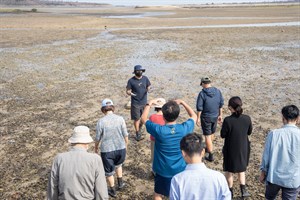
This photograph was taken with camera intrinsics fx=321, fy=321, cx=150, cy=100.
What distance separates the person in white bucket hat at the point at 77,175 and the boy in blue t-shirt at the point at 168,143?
0.93 meters

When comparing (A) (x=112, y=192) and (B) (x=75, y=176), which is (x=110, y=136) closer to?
(A) (x=112, y=192)

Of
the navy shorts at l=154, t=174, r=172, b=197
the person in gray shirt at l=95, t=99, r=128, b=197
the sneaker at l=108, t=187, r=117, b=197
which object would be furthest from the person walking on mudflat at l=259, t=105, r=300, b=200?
the sneaker at l=108, t=187, r=117, b=197

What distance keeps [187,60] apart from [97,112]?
1091 centimetres

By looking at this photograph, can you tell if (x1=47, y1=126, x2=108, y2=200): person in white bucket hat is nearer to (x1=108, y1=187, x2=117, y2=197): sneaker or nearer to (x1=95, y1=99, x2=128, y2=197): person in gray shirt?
(x1=95, y1=99, x2=128, y2=197): person in gray shirt

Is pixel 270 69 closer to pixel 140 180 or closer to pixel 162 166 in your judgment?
pixel 140 180

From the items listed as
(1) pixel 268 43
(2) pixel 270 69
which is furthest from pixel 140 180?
(1) pixel 268 43

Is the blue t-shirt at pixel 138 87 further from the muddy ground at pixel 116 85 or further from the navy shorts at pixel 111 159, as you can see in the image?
the navy shorts at pixel 111 159

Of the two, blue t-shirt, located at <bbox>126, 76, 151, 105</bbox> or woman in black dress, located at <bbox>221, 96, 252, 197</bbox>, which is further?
blue t-shirt, located at <bbox>126, 76, 151, 105</bbox>

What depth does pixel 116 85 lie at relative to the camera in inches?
601

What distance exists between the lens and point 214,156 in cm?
798

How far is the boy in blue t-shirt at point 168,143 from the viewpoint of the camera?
444 centimetres

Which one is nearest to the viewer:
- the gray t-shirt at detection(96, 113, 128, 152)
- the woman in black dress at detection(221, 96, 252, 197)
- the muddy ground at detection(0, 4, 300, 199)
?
the woman in black dress at detection(221, 96, 252, 197)

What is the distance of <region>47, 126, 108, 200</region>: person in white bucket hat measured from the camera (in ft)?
13.3

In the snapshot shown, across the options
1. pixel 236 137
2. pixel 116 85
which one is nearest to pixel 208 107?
pixel 236 137
